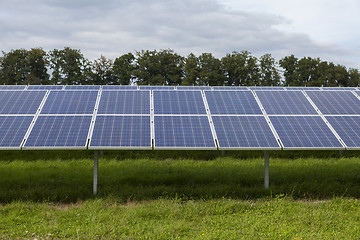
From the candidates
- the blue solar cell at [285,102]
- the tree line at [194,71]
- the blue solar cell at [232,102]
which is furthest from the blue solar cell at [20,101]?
the tree line at [194,71]

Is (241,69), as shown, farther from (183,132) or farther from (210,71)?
(183,132)

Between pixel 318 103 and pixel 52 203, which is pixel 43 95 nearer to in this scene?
pixel 52 203

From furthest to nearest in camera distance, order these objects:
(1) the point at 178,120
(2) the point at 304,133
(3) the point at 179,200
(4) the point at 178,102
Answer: (4) the point at 178,102 < (1) the point at 178,120 < (2) the point at 304,133 < (3) the point at 179,200

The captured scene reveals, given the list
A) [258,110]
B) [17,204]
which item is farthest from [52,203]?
[258,110]

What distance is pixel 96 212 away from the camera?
996 cm

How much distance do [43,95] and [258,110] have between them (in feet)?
29.5

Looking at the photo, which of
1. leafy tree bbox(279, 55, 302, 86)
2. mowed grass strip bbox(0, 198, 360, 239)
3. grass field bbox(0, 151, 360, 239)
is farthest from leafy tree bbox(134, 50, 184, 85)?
mowed grass strip bbox(0, 198, 360, 239)

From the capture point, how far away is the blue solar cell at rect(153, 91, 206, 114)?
1306cm

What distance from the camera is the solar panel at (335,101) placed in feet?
45.1

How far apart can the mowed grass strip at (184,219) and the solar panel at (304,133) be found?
1880mm

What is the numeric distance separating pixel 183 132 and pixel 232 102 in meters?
3.25

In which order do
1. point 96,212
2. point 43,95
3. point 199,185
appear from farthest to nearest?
point 43,95
point 199,185
point 96,212

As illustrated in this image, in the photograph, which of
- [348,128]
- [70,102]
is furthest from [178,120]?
[348,128]

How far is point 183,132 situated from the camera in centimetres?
1164
